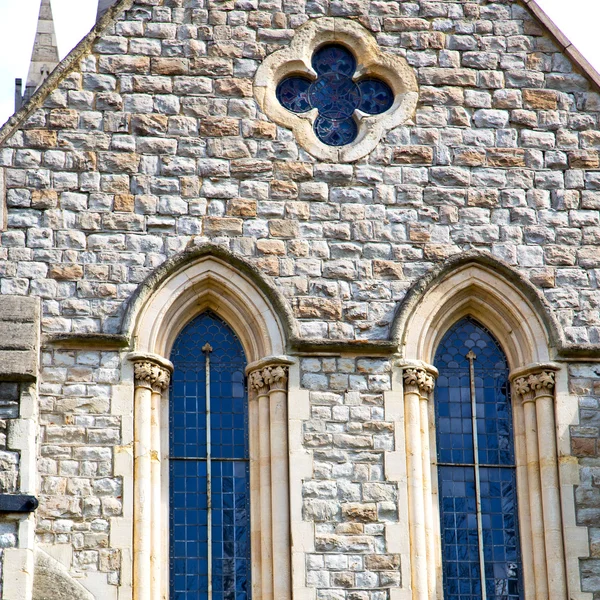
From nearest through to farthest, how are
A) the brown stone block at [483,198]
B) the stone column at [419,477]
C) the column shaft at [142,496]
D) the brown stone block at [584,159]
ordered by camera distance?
the column shaft at [142,496]
the stone column at [419,477]
the brown stone block at [483,198]
the brown stone block at [584,159]

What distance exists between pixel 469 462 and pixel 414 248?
7.11ft

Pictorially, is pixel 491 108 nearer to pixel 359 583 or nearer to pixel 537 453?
pixel 537 453

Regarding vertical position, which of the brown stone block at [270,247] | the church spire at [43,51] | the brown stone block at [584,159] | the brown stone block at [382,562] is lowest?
the brown stone block at [382,562]

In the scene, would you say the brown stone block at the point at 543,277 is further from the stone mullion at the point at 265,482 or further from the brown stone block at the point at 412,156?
the stone mullion at the point at 265,482

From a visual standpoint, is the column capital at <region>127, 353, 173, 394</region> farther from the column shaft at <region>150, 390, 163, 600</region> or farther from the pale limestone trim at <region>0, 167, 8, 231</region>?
the pale limestone trim at <region>0, 167, 8, 231</region>

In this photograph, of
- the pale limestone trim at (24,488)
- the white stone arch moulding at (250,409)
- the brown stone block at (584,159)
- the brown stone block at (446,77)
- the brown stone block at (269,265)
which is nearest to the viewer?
the pale limestone trim at (24,488)

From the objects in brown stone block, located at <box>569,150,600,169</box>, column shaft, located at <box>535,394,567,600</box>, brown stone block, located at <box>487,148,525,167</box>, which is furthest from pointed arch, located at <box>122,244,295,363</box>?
brown stone block, located at <box>569,150,600,169</box>

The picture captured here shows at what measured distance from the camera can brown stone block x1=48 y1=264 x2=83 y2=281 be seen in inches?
706

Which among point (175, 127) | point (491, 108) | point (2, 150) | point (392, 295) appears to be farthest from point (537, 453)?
point (2, 150)

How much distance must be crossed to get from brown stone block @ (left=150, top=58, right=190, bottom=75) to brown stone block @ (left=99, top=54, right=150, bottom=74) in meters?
0.07

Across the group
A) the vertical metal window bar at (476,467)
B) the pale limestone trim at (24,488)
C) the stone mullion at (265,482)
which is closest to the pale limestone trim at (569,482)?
the vertical metal window bar at (476,467)

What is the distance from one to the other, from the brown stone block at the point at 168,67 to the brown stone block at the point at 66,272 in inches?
89.5

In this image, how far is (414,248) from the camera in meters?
18.5

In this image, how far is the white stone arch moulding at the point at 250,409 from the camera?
17.2m
